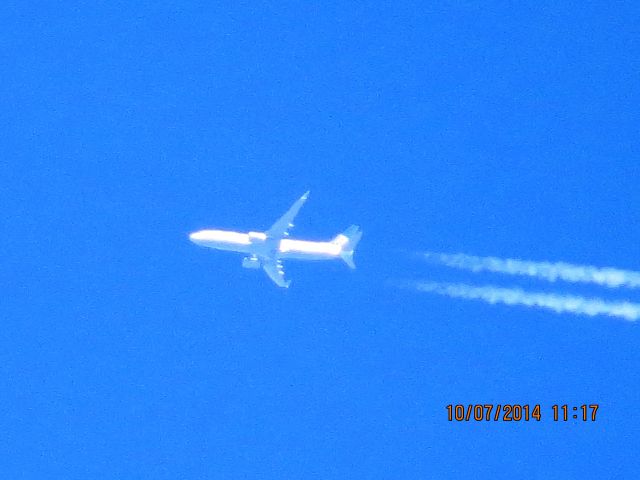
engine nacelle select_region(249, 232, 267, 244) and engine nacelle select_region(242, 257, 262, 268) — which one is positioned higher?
engine nacelle select_region(249, 232, 267, 244)

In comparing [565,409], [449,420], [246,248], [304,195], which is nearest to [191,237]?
[246,248]

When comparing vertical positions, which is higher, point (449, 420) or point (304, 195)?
point (304, 195)

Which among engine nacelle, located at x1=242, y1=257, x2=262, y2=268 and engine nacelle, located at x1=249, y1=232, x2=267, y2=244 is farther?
engine nacelle, located at x1=242, y1=257, x2=262, y2=268

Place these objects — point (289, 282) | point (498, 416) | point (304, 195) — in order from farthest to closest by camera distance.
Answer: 1. point (289, 282)
2. point (304, 195)
3. point (498, 416)

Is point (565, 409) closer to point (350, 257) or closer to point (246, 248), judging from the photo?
point (350, 257)

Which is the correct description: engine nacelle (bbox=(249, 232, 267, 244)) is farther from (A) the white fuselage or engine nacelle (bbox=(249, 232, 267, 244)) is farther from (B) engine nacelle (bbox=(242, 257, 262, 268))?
(B) engine nacelle (bbox=(242, 257, 262, 268))

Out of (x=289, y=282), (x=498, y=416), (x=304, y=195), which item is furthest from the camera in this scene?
(x=289, y=282)

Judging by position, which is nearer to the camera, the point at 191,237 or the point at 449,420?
the point at 449,420
